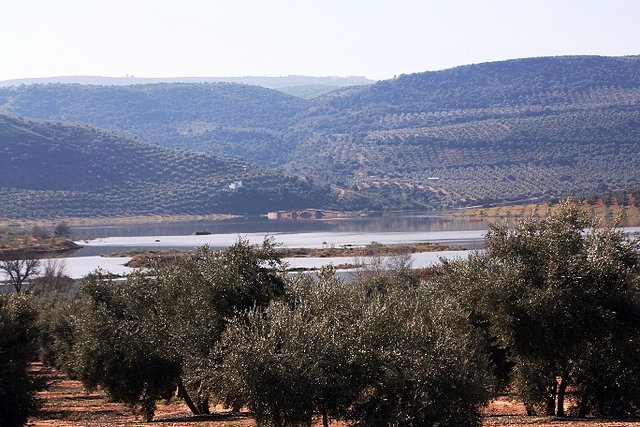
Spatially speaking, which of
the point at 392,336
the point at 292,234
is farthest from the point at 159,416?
the point at 292,234

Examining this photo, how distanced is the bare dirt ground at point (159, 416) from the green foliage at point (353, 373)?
354 cm

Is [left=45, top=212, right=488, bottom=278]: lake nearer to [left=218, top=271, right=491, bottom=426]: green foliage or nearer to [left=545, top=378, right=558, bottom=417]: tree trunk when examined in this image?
[left=545, top=378, right=558, bottom=417]: tree trunk

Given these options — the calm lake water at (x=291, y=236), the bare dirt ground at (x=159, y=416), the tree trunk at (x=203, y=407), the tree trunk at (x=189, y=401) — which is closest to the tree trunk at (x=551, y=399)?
the bare dirt ground at (x=159, y=416)

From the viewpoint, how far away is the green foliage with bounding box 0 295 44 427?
26.8 m

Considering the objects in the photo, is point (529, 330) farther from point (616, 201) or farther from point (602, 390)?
point (616, 201)

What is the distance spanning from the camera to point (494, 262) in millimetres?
27859

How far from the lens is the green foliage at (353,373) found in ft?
71.4

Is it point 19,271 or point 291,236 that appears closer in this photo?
point 19,271

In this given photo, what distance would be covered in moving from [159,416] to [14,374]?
7.79 meters

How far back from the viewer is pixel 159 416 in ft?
111

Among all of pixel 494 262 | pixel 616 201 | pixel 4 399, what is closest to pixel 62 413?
pixel 4 399

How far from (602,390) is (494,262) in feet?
17.2

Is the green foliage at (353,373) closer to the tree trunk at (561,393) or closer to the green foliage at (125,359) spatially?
the tree trunk at (561,393)

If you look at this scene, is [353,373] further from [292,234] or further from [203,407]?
[292,234]
